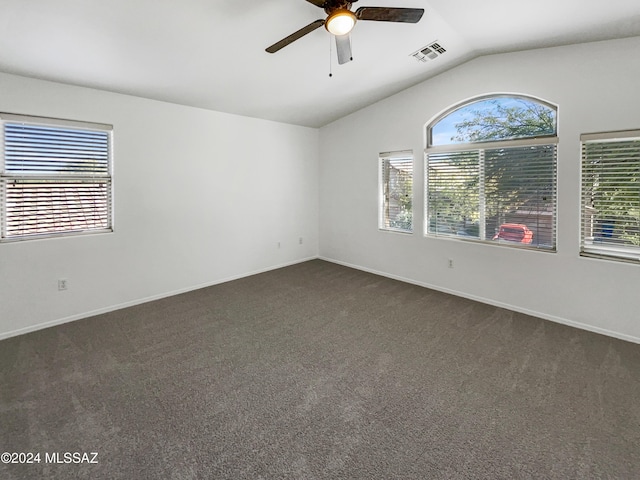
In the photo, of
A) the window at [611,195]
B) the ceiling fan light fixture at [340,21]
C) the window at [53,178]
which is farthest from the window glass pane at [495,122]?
the window at [53,178]

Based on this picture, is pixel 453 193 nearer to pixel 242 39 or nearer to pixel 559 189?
pixel 559 189

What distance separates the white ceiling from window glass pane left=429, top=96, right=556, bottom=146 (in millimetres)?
584

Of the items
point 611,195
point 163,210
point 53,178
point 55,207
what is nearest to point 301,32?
point 163,210

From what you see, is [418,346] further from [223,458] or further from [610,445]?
[223,458]

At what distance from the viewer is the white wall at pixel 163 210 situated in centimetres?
327

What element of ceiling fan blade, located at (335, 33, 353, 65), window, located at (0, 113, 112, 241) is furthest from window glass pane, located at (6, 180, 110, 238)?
ceiling fan blade, located at (335, 33, 353, 65)

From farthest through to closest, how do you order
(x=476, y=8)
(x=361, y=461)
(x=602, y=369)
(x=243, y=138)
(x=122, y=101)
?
1. (x=243, y=138)
2. (x=122, y=101)
3. (x=476, y=8)
4. (x=602, y=369)
5. (x=361, y=461)

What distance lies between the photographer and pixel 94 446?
5.95ft

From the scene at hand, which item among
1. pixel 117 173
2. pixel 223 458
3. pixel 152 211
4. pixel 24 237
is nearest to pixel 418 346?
pixel 223 458

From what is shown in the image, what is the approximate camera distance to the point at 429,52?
143 inches

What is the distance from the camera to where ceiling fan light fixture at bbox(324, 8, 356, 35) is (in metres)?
2.14

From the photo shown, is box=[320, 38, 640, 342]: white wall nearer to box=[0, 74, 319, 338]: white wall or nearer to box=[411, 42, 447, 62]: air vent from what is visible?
box=[411, 42, 447, 62]: air vent

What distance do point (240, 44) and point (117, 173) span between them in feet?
6.86

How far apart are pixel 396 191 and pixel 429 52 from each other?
2.02 m
